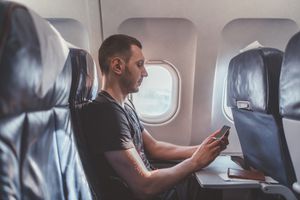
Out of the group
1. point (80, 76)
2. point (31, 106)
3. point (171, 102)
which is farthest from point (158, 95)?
point (31, 106)

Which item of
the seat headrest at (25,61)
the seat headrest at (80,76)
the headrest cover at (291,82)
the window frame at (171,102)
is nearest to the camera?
the seat headrest at (25,61)

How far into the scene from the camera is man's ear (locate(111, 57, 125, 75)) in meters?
1.94

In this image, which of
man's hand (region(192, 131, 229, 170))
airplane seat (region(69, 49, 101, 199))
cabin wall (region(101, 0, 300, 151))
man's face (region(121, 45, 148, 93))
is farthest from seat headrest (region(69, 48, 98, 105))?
cabin wall (region(101, 0, 300, 151))

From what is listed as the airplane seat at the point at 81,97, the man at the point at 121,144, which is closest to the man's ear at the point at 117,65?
the man at the point at 121,144

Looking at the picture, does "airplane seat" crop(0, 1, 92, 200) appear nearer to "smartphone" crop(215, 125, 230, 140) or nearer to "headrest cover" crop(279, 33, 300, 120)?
"headrest cover" crop(279, 33, 300, 120)

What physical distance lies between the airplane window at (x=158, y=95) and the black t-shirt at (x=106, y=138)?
45.4 inches

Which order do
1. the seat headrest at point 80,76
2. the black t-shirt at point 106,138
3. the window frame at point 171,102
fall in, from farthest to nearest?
the window frame at point 171,102, the black t-shirt at point 106,138, the seat headrest at point 80,76

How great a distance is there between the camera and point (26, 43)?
2.34 feet

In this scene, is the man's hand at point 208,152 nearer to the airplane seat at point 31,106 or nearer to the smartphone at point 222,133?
the smartphone at point 222,133

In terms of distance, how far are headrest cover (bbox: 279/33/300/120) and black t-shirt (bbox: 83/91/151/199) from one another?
0.80 m

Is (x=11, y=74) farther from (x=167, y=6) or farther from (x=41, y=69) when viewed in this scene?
(x=167, y=6)

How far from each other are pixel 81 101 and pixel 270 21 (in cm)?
193

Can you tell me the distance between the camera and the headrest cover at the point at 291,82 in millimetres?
1254

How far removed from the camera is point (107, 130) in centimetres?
166
